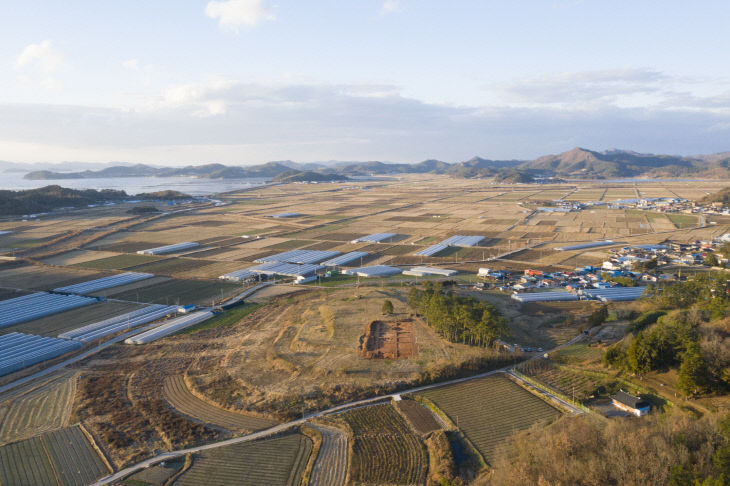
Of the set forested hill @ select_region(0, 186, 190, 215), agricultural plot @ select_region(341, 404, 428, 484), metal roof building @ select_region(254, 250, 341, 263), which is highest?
forested hill @ select_region(0, 186, 190, 215)

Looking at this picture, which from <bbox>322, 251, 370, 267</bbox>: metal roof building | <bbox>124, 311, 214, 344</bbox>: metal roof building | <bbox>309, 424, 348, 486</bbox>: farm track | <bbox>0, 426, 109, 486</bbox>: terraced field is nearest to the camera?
<bbox>309, 424, 348, 486</bbox>: farm track

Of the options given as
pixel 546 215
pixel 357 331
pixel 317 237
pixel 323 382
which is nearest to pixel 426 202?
pixel 546 215

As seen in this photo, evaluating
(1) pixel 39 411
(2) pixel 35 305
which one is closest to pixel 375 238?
(2) pixel 35 305

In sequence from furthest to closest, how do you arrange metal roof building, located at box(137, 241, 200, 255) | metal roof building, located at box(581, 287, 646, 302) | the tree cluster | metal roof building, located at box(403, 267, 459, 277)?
metal roof building, located at box(137, 241, 200, 255), metal roof building, located at box(403, 267, 459, 277), metal roof building, located at box(581, 287, 646, 302), the tree cluster

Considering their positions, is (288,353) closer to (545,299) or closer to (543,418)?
(543,418)

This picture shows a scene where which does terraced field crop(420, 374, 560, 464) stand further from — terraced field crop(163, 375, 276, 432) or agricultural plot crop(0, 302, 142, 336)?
agricultural plot crop(0, 302, 142, 336)

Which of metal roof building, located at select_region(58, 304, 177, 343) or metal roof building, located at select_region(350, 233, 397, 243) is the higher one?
metal roof building, located at select_region(350, 233, 397, 243)

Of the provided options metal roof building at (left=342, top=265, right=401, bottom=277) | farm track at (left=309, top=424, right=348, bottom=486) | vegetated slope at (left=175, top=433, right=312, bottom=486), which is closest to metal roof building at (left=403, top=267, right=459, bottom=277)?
metal roof building at (left=342, top=265, right=401, bottom=277)
